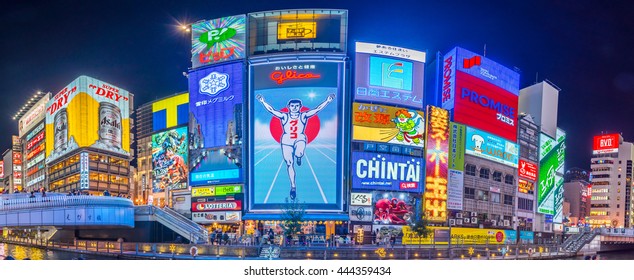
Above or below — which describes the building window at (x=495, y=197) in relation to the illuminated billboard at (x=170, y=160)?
below

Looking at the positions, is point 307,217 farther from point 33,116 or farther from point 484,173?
point 33,116

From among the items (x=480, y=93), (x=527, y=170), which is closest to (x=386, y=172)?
(x=480, y=93)

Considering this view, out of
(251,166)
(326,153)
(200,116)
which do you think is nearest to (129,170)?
(200,116)

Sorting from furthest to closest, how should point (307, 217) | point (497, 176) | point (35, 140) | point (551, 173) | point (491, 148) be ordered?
point (35, 140) < point (551, 173) < point (497, 176) < point (491, 148) < point (307, 217)

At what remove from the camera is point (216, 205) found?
1415 inches

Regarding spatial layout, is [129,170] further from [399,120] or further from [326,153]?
[399,120]

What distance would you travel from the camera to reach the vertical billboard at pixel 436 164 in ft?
119

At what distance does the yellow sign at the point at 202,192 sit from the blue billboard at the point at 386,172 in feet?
38.7

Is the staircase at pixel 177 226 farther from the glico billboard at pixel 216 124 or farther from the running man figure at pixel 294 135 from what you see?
the glico billboard at pixel 216 124

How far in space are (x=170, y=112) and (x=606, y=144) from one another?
7284cm

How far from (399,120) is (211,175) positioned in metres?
15.9

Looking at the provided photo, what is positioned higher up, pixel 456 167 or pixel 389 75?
pixel 389 75

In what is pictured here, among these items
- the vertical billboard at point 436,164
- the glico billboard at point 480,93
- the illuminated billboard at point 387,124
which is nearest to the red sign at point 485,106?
the glico billboard at point 480,93

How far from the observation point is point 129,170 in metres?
57.6
